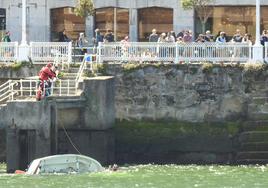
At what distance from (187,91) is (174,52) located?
181cm

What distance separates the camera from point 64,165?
49781mm

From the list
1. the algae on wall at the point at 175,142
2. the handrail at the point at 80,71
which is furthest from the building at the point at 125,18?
the algae on wall at the point at 175,142

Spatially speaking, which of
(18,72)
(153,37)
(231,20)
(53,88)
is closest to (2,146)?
(53,88)

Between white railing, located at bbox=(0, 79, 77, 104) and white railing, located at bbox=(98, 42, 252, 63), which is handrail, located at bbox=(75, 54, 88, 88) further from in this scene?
white railing, located at bbox=(98, 42, 252, 63)

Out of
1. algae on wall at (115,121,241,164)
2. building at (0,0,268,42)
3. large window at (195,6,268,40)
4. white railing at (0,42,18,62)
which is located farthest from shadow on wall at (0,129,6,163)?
large window at (195,6,268,40)

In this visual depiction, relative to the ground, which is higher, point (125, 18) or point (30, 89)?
point (125, 18)

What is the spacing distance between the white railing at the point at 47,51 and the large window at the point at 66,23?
8.26m

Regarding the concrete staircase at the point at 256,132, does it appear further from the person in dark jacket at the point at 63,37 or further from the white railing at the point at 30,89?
the person in dark jacket at the point at 63,37

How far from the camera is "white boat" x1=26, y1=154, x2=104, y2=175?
4931 centimetres

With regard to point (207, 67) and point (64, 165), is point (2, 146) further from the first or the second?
point (207, 67)

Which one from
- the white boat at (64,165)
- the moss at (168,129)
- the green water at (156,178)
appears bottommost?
the green water at (156,178)

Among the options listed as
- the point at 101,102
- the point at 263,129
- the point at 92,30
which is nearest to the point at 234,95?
the point at 263,129

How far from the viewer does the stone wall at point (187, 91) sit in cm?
5434

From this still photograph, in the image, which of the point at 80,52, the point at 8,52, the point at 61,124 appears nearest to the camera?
the point at 61,124
